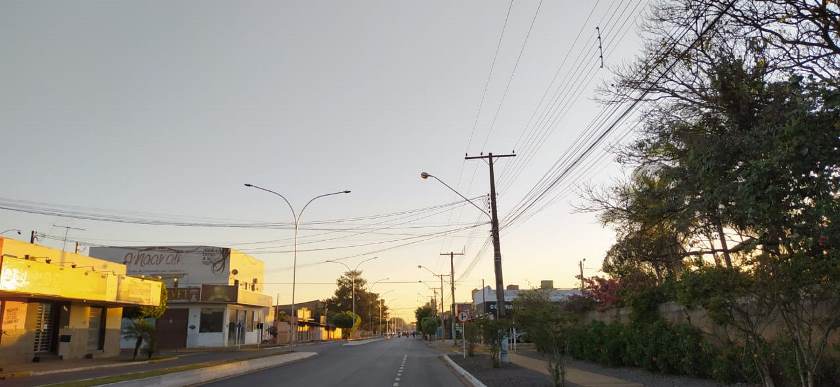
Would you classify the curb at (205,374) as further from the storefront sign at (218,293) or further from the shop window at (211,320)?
the shop window at (211,320)

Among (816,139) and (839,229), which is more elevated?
(816,139)

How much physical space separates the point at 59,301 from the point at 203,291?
22.6 metres

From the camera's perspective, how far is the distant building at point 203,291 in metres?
54.1

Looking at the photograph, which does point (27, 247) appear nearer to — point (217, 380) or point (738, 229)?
point (217, 380)

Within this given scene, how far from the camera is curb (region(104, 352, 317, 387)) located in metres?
16.6

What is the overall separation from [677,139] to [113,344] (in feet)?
118

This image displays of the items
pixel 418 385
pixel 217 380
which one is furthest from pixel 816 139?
pixel 217 380

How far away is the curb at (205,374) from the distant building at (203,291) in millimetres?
25355

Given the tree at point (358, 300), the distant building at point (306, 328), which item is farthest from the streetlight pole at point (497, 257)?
the tree at point (358, 300)

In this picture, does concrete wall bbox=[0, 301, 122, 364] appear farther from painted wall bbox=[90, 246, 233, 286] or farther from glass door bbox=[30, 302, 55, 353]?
painted wall bbox=[90, 246, 233, 286]

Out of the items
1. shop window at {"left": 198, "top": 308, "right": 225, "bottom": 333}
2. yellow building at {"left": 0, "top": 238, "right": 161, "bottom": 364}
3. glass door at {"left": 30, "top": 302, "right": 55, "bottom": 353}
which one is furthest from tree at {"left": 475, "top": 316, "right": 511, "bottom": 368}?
shop window at {"left": 198, "top": 308, "right": 225, "bottom": 333}

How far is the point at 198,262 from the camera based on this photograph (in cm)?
6144

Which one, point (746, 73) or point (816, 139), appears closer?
point (816, 139)

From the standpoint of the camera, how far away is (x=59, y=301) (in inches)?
1238
